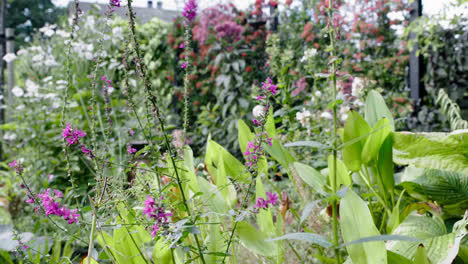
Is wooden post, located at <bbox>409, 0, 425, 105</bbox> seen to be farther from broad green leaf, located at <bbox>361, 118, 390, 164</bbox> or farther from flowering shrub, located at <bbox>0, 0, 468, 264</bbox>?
broad green leaf, located at <bbox>361, 118, 390, 164</bbox>

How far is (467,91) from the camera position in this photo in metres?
3.39

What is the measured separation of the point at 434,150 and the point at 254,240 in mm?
591

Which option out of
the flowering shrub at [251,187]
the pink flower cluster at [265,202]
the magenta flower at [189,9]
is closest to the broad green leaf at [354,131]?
the flowering shrub at [251,187]

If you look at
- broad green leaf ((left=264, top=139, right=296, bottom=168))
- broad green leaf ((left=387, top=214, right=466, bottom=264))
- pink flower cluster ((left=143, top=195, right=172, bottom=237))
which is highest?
pink flower cluster ((left=143, top=195, right=172, bottom=237))

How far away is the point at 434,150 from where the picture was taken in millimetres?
1065

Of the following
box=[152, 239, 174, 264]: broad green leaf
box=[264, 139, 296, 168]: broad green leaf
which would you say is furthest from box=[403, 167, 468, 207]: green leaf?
box=[152, 239, 174, 264]: broad green leaf

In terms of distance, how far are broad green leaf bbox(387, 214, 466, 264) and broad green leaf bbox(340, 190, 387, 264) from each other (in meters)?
0.16

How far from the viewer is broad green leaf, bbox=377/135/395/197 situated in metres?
1.08

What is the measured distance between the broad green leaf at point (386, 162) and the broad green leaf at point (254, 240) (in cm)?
42

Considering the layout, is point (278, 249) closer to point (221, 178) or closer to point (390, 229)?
point (221, 178)

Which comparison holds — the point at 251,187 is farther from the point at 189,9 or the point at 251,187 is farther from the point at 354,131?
the point at 189,9

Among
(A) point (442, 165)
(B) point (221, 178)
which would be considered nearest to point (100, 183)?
(B) point (221, 178)

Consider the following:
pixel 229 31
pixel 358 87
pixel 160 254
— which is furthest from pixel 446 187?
pixel 229 31

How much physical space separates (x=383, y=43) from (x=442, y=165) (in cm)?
334
